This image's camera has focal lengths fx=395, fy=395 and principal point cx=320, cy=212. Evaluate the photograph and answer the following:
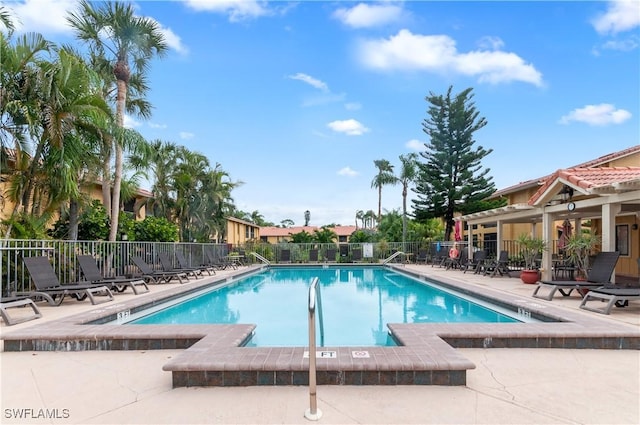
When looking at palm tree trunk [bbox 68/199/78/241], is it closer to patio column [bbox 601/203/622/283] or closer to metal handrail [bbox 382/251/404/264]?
patio column [bbox 601/203/622/283]

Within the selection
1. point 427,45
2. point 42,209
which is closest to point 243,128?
point 427,45

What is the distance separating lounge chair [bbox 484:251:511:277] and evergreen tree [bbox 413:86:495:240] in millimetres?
10058

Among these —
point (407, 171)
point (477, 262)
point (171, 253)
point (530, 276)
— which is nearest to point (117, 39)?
point (171, 253)

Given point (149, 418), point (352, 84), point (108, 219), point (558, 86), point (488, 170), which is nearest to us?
point (149, 418)

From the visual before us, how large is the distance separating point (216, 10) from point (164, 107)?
5892mm

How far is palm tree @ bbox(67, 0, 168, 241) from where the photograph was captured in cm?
1243

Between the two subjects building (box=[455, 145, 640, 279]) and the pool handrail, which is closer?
building (box=[455, 145, 640, 279])

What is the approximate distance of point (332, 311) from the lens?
891 centimetres

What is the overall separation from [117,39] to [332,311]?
1116 centimetres

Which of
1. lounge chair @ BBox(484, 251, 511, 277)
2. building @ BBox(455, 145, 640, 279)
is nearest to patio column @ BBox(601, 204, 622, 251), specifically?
building @ BBox(455, 145, 640, 279)

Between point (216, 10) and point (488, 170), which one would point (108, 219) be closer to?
point (216, 10)

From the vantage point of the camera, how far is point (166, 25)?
1378 centimetres

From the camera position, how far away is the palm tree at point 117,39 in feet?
40.8

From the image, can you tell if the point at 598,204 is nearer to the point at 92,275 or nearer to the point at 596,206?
the point at 596,206
